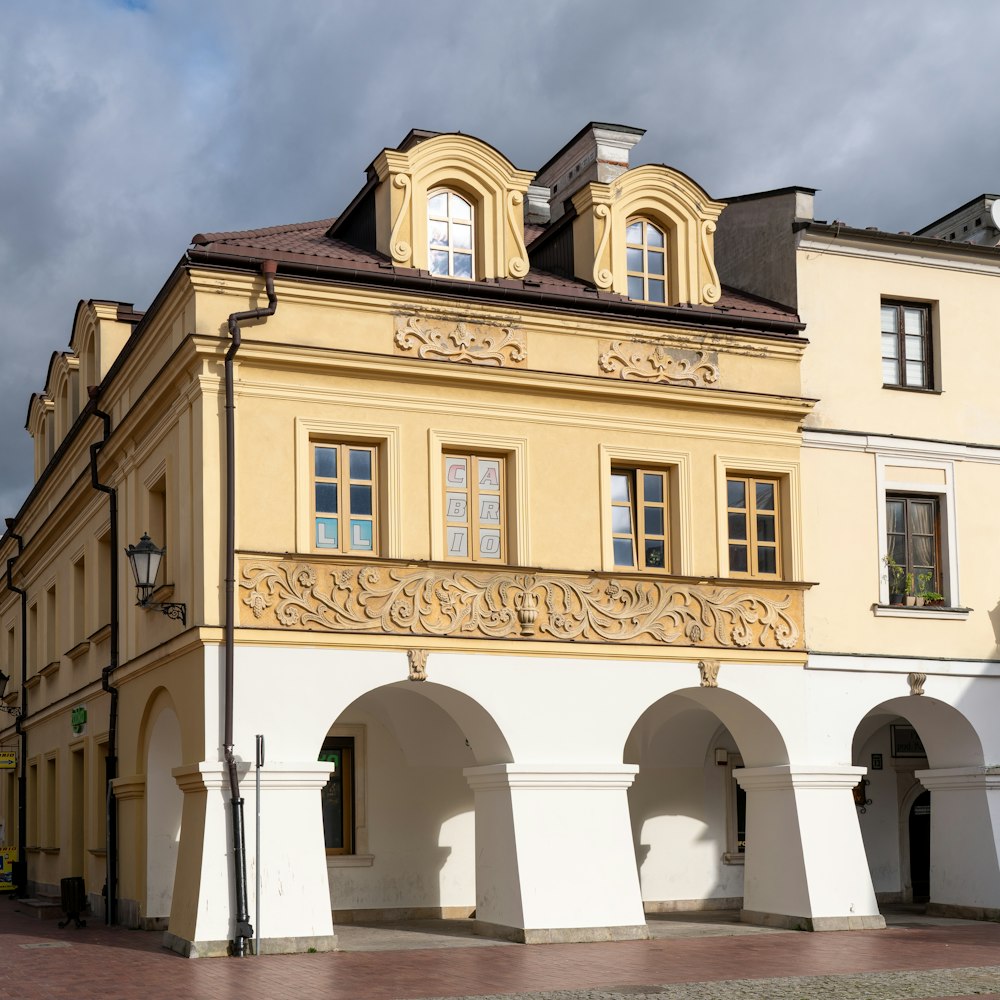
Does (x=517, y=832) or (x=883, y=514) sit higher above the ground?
(x=883, y=514)

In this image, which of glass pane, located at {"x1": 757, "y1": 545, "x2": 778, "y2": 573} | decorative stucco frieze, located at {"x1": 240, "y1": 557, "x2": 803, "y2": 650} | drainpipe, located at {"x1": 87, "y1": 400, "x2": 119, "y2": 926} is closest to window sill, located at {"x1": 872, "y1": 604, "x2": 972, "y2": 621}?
decorative stucco frieze, located at {"x1": 240, "y1": 557, "x2": 803, "y2": 650}

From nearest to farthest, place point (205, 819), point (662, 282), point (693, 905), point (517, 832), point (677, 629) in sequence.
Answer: point (205, 819) → point (517, 832) → point (677, 629) → point (662, 282) → point (693, 905)

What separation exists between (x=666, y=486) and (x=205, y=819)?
761cm

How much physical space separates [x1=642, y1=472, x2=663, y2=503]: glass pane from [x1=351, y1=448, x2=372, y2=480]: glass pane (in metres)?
3.84

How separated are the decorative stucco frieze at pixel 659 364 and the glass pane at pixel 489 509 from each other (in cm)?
233

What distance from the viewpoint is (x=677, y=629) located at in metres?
20.9

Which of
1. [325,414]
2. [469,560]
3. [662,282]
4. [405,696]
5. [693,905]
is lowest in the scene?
[693,905]

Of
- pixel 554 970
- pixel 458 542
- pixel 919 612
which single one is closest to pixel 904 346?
pixel 919 612

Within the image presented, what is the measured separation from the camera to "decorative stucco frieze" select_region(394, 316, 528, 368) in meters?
20.2

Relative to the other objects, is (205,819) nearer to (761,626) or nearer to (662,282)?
(761,626)

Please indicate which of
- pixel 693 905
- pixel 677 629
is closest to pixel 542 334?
pixel 677 629

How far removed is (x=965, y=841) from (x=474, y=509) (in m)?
8.68

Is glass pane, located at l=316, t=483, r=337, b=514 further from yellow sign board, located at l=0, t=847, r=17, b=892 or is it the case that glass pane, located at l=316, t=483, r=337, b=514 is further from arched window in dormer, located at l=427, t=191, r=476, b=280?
yellow sign board, located at l=0, t=847, r=17, b=892

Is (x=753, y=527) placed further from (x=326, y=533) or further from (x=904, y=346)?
(x=326, y=533)
